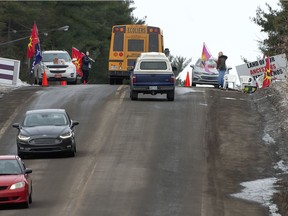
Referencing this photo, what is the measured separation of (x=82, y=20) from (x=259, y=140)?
71577 millimetres

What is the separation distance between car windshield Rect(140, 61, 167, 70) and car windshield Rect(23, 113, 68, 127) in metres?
11.3

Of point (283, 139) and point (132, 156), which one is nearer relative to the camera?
point (132, 156)

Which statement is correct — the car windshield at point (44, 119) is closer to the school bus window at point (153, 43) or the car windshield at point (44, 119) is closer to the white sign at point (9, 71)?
the white sign at point (9, 71)

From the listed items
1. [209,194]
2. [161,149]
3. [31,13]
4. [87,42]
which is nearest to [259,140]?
[161,149]

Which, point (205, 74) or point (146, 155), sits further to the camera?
point (205, 74)

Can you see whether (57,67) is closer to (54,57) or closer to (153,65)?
Answer: (54,57)

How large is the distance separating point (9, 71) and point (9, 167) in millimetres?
25841

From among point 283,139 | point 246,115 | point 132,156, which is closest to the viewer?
point 132,156

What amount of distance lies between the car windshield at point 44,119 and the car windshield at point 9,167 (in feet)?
24.3

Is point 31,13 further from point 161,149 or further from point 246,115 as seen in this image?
point 161,149

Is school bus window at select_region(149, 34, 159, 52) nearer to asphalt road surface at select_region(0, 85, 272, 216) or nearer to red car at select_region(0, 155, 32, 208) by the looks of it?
asphalt road surface at select_region(0, 85, 272, 216)

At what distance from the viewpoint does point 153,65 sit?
41.3 metres

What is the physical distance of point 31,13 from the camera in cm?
9188

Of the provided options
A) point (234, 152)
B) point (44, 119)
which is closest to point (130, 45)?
point (234, 152)
